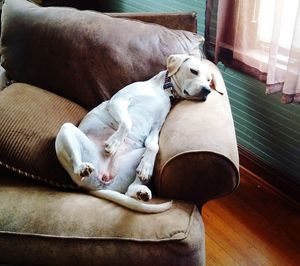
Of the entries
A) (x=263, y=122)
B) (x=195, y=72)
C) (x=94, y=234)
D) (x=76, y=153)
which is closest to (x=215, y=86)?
(x=195, y=72)

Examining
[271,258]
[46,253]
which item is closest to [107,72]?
[46,253]

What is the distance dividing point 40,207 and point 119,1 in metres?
2.33

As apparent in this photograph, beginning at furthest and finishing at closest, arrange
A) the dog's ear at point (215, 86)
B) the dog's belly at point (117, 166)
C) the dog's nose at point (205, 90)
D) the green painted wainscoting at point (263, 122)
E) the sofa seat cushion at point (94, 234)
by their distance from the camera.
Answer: the green painted wainscoting at point (263, 122), the dog's ear at point (215, 86), the dog's nose at point (205, 90), the dog's belly at point (117, 166), the sofa seat cushion at point (94, 234)

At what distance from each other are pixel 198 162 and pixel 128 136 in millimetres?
362

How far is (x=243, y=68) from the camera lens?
1814 mm

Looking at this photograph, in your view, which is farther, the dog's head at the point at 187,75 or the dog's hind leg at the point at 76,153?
the dog's head at the point at 187,75

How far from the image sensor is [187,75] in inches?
58.4

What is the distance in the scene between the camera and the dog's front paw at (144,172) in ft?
3.84

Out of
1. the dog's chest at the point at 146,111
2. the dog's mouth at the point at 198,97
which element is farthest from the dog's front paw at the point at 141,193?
the dog's mouth at the point at 198,97

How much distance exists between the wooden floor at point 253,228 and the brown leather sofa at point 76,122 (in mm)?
584

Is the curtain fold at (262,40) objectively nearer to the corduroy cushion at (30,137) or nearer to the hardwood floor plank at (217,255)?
the hardwood floor plank at (217,255)

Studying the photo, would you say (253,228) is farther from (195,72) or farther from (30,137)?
(30,137)

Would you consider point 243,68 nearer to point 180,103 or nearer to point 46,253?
point 180,103

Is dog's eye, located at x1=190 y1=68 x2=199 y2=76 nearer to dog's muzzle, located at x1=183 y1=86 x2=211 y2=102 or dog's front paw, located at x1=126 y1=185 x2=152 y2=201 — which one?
dog's muzzle, located at x1=183 y1=86 x2=211 y2=102
